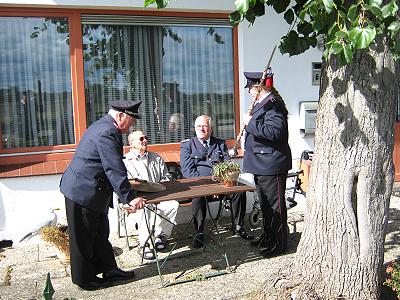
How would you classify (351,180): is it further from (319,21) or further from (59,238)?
(59,238)

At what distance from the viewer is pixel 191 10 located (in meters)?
6.08

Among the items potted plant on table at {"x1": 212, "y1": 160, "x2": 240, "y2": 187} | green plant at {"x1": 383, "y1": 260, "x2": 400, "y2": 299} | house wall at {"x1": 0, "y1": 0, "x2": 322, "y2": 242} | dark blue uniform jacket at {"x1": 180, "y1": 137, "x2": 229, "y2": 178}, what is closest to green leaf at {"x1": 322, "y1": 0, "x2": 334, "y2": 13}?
green plant at {"x1": 383, "y1": 260, "x2": 400, "y2": 299}

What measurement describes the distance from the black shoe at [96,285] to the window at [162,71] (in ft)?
7.76

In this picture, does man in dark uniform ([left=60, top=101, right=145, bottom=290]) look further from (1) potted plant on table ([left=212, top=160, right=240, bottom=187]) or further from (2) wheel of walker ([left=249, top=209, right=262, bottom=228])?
(2) wheel of walker ([left=249, top=209, right=262, bottom=228])

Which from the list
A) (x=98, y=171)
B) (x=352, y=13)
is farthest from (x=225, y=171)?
(x=352, y=13)

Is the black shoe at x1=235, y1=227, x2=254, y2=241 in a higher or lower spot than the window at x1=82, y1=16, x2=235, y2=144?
lower

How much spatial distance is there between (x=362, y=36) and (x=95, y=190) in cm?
242

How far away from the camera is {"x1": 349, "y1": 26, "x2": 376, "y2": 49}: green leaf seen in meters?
2.39

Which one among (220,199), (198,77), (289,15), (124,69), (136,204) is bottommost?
(220,199)

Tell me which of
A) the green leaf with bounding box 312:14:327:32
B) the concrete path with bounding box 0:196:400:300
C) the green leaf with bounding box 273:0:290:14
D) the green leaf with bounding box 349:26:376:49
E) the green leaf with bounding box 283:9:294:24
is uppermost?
the green leaf with bounding box 273:0:290:14

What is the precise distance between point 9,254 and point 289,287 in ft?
10.2

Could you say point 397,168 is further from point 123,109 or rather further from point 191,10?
point 123,109

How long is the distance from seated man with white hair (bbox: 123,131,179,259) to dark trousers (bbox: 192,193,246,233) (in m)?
0.22

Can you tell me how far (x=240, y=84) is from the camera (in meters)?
6.41
